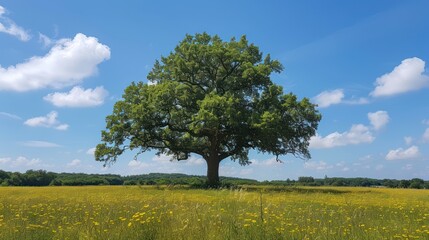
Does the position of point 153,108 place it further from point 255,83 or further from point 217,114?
point 255,83

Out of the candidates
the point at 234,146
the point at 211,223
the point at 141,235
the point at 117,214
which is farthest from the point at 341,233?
the point at 234,146

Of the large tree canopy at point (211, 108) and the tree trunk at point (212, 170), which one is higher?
the large tree canopy at point (211, 108)

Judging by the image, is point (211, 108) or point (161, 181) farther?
point (161, 181)

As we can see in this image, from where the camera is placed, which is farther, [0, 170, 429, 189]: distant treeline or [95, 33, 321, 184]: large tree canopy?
[0, 170, 429, 189]: distant treeline

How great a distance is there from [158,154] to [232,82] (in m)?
12.6

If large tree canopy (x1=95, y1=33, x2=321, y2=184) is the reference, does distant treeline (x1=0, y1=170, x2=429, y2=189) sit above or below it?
below

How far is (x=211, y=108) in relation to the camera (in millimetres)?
34281

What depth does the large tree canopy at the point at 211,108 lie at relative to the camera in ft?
122

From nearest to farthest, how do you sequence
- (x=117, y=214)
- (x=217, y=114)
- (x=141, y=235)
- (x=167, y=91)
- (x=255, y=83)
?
(x=141, y=235)
(x=117, y=214)
(x=217, y=114)
(x=167, y=91)
(x=255, y=83)

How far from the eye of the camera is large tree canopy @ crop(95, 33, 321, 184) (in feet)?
122

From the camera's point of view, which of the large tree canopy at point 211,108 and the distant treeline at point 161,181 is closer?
the large tree canopy at point 211,108

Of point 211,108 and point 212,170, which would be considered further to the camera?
point 212,170

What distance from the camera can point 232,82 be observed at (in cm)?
4128

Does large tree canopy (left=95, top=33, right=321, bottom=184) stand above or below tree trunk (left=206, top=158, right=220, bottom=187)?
above
